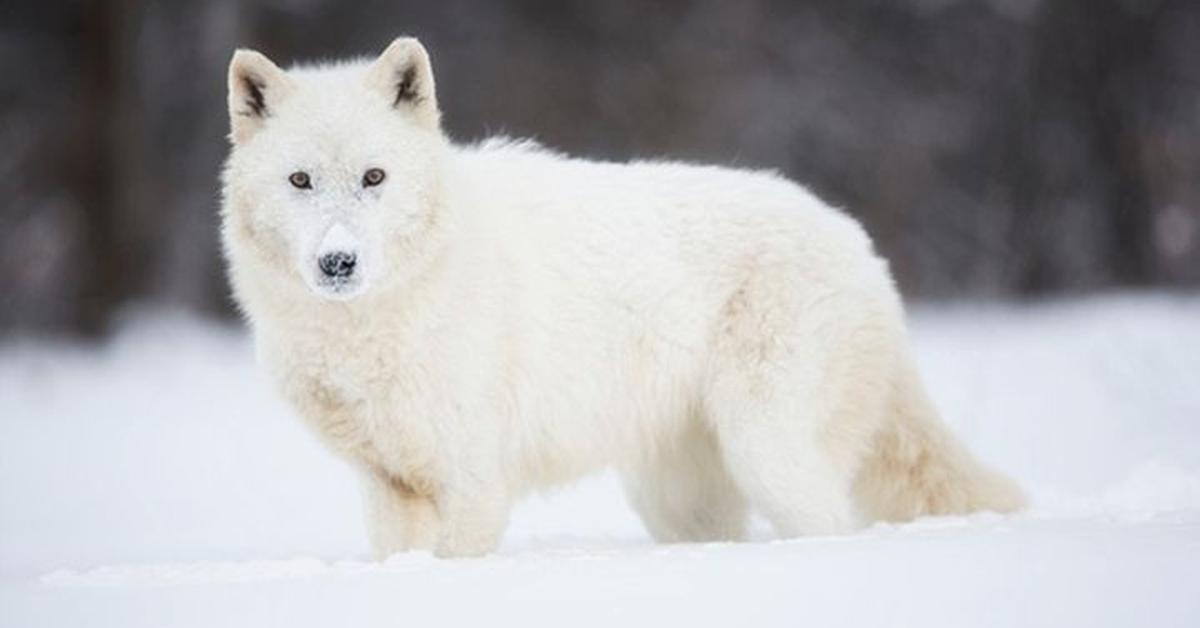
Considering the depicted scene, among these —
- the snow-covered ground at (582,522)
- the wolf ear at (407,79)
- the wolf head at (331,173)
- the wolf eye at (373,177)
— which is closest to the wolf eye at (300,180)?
the wolf head at (331,173)

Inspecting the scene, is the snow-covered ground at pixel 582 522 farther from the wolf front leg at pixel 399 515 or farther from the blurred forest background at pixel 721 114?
the blurred forest background at pixel 721 114

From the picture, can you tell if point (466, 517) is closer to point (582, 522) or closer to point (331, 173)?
point (331, 173)

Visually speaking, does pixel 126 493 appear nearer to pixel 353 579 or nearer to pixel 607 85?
pixel 353 579

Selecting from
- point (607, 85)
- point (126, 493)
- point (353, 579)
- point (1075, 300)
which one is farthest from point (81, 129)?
point (353, 579)

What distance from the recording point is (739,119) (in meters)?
20.3

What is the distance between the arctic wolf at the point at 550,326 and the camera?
17.0 feet

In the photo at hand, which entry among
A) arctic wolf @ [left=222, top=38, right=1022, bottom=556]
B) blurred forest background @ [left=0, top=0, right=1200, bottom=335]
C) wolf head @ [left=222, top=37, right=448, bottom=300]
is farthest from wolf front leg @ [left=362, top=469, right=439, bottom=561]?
blurred forest background @ [left=0, top=0, right=1200, bottom=335]

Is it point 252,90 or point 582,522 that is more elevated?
point 252,90

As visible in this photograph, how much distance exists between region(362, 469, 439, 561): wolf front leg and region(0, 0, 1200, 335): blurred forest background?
11.7 meters

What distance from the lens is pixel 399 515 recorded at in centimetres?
534

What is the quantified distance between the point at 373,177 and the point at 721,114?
1549 cm

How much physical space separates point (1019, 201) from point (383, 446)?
1455cm

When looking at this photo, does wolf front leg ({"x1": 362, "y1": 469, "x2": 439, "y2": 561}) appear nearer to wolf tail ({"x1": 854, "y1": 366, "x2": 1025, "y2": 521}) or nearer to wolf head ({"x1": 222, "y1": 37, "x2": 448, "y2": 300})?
wolf head ({"x1": 222, "y1": 37, "x2": 448, "y2": 300})

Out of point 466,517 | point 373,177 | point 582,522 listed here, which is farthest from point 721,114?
point 466,517
